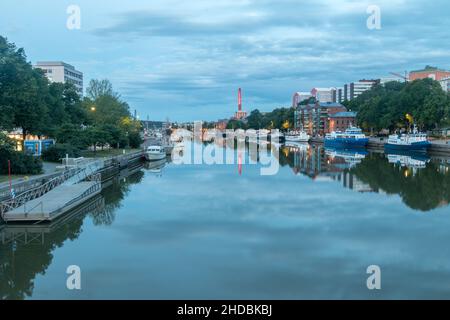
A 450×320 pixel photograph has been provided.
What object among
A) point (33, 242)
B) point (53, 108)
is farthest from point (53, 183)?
point (53, 108)

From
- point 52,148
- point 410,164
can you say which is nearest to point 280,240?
point 52,148

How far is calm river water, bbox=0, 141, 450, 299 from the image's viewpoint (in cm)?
1594

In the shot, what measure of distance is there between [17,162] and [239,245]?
20.4m

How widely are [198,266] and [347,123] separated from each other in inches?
5492

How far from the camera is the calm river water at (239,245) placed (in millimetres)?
15938

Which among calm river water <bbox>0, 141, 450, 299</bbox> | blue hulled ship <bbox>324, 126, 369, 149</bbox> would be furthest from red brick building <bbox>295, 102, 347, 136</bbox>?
calm river water <bbox>0, 141, 450, 299</bbox>

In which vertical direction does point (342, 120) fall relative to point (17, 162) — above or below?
above

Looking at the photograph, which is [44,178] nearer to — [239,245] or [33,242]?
[33,242]

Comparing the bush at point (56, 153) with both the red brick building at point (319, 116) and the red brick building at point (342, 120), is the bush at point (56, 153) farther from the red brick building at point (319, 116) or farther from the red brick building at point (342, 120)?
the red brick building at point (319, 116)

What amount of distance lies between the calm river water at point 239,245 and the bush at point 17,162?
564 centimetres

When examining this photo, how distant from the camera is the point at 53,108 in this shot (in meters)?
62.2

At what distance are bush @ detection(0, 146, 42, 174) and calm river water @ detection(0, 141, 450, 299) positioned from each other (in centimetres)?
564

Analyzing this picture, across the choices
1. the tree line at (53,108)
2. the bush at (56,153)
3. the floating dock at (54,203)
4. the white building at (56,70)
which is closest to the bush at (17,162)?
the tree line at (53,108)
